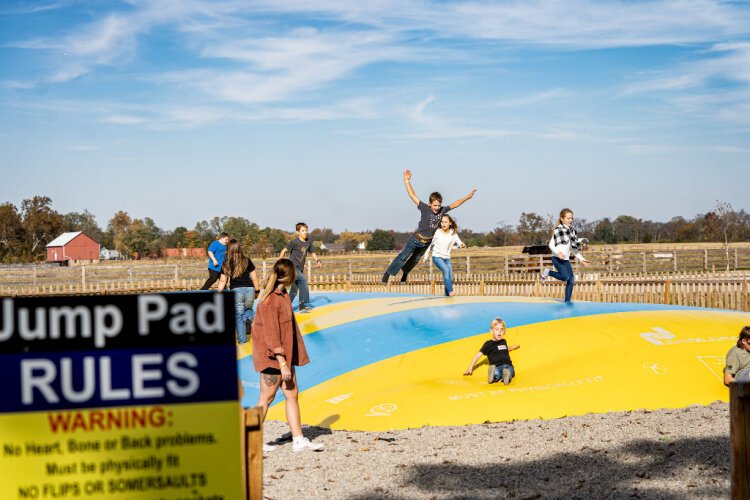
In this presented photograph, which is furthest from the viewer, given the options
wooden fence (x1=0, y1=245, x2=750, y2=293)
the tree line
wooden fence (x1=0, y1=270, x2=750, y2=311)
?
the tree line

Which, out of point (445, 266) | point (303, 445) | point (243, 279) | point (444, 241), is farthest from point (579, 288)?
point (303, 445)

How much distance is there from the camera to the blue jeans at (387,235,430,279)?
42.8 feet

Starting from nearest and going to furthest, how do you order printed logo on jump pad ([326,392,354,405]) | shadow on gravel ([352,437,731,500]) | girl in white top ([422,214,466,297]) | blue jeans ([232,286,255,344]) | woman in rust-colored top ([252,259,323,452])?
shadow on gravel ([352,437,731,500]) < woman in rust-colored top ([252,259,323,452]) < printed logo on jump pad ([326,392,354,405]) < blue jeans ([232,286,255,344]) < girl in white top ([422,214,466,297])

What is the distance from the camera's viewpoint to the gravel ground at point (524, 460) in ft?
20.6

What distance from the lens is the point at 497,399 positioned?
360 inches

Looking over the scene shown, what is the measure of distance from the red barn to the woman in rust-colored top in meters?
76.2

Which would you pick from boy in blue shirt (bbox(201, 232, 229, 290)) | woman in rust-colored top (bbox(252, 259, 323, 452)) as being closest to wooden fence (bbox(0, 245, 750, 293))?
boy in blue shirt (bbox(201, 232, 229, 290))

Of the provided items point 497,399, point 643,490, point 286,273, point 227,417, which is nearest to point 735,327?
point 497,399

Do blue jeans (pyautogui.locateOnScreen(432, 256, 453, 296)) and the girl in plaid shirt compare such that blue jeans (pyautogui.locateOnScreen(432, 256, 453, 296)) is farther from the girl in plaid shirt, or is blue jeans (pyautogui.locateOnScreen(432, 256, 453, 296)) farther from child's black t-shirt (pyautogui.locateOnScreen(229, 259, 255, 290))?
child's black t-shirt (pyautogui.locateOnScreen(229, 259, 255, 290))

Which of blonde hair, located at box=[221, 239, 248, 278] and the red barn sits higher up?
the red barn

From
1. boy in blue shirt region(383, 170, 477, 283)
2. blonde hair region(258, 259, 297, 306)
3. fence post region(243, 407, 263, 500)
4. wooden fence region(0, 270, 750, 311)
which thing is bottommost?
wooden fence region(0, 270, 750, 311)

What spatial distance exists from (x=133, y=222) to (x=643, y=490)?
11250 centimetres

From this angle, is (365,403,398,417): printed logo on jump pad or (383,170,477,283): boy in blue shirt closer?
(365,403,398,417): printed logo on jump pad

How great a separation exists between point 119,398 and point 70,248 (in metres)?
84.7
